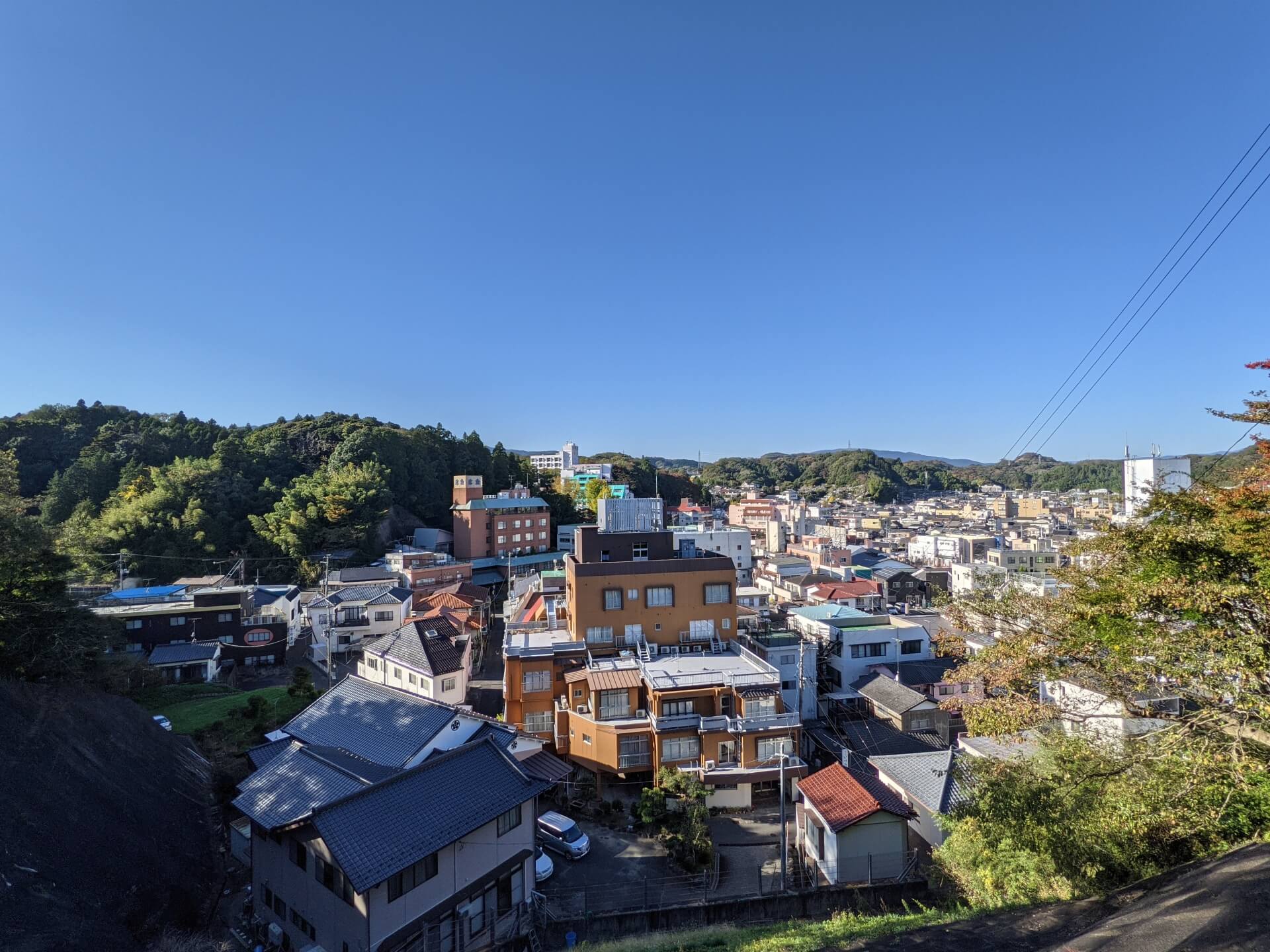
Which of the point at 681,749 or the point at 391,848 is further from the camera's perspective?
the point at 681,749

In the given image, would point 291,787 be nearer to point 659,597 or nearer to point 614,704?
point 614,704

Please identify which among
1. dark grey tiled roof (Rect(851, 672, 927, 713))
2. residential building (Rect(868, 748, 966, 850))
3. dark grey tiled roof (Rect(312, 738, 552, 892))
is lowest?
dark grey tiled roof (Rect(851, 672, 927, 713))

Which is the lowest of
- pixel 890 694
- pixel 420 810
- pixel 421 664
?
pixel 890 694

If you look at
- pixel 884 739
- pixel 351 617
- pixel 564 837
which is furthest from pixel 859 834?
pixel 351 617

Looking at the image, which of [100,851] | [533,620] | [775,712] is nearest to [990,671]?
[775,712]

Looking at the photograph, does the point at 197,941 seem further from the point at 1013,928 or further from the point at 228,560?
the point at 228,560

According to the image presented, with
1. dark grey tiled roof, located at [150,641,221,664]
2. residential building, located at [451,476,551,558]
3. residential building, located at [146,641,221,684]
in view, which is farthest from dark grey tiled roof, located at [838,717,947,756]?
residential building, located at [451,476,551,558]

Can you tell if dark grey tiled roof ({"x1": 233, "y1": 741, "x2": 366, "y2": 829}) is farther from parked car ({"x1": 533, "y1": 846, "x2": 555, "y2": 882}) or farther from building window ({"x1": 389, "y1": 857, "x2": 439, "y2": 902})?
parked car ({"x1": 533, "y1": 846, "x2": 555, "y2": 882})

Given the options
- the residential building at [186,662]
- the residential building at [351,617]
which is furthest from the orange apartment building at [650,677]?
the residential building at [186,662]
